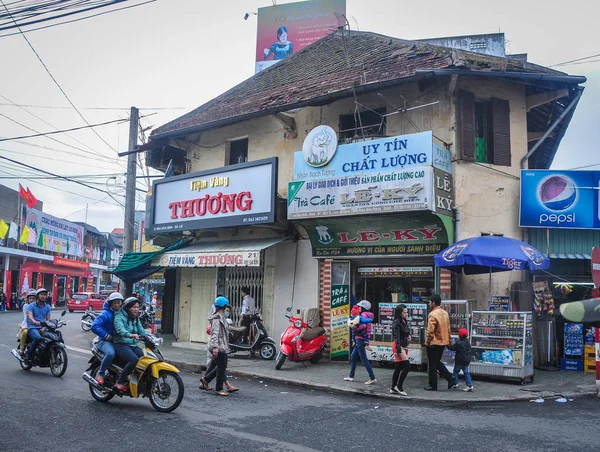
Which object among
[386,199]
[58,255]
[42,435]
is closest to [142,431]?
[42,435]

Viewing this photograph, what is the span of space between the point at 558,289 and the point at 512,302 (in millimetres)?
1922

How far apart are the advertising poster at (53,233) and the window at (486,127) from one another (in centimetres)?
3812

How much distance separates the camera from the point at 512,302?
12.7 metres

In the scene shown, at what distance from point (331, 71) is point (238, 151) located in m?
3.87

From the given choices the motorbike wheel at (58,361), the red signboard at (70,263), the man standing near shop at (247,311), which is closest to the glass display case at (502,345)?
the man standing near shop at (247,311)

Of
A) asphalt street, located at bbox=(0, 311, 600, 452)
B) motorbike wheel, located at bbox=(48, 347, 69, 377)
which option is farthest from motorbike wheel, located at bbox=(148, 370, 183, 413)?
motorbike wheel, located at bbox=(48, 347, 69, 377)

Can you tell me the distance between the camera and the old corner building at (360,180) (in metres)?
12.6

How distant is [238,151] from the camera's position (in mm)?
17531

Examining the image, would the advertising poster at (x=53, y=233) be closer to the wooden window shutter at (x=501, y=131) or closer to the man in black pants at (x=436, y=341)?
the wooden window shutter at (x=501, y=131)

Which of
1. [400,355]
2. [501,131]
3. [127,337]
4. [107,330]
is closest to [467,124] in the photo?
[501,131]

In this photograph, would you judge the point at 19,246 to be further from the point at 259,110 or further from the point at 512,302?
the point at 512,302

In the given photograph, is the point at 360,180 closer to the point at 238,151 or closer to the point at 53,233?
the point at 238,151

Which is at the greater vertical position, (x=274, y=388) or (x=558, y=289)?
(x=558, y=289)

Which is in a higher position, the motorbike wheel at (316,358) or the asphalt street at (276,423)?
the motorbike wheel at (316,358)
